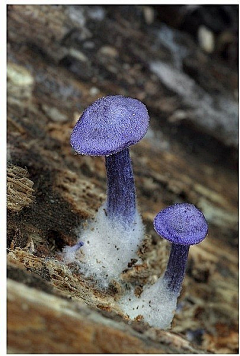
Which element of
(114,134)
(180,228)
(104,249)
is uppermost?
(114,134)

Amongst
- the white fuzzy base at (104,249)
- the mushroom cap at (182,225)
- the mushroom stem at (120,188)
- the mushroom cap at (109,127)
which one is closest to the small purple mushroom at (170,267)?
the mushroom cap at (182,225)

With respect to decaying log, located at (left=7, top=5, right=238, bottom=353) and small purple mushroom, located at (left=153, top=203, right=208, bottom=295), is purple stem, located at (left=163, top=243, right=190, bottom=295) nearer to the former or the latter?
small purple mushroom, located at (left=153, top=203, right=208, bottom=295)

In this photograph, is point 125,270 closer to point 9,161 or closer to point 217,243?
point 9,161

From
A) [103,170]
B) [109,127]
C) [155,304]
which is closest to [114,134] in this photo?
[109,127]

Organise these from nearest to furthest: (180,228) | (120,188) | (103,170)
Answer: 1. (180,228)
2. (120,188)
3. (103,170)

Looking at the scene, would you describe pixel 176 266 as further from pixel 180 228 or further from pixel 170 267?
pixel 180 228

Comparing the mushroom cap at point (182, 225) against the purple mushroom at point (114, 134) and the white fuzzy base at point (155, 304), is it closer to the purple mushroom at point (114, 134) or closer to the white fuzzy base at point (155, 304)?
the purple mushroom at point (114, 134)

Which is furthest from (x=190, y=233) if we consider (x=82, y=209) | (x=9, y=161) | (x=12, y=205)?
(x=9, y=161)
